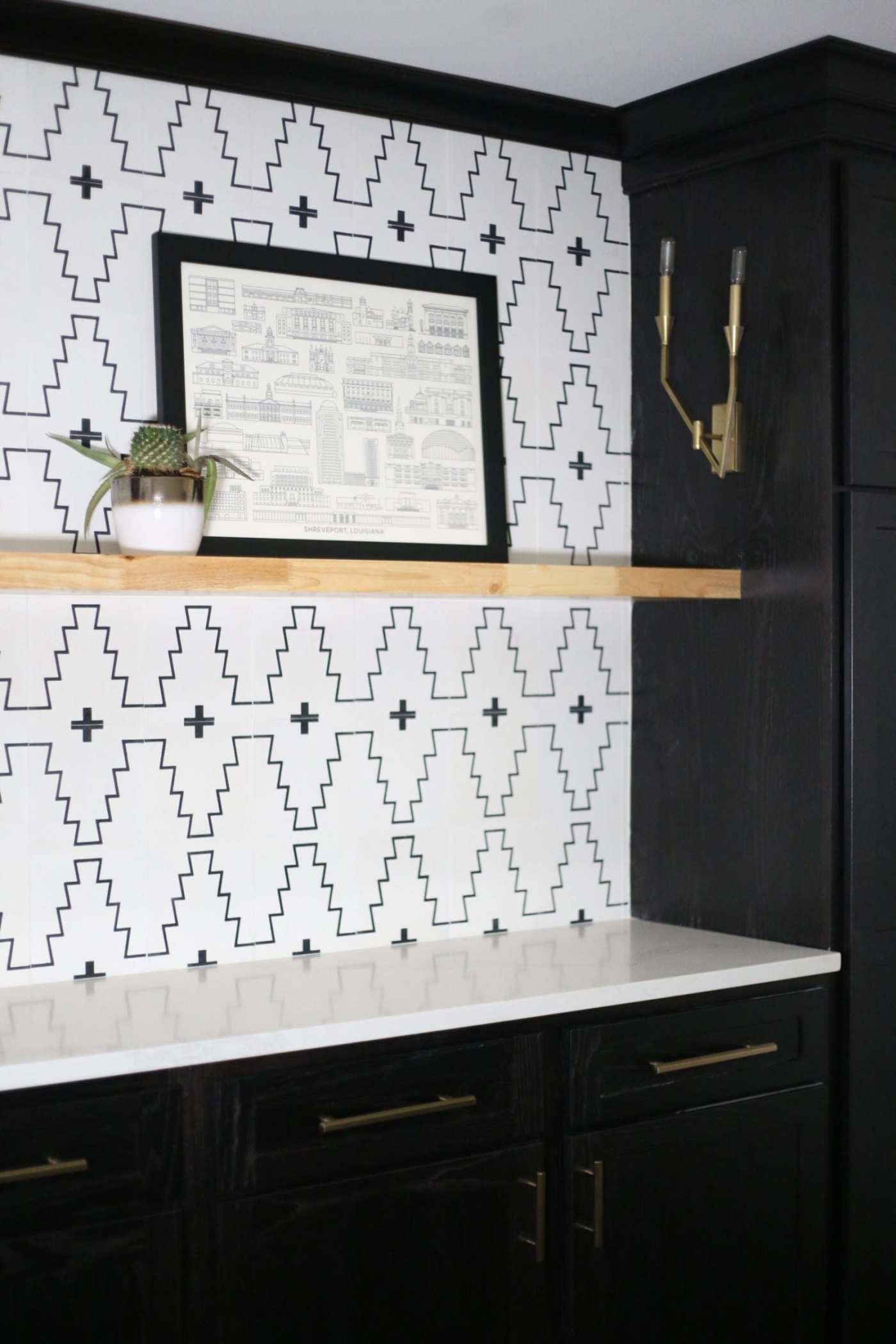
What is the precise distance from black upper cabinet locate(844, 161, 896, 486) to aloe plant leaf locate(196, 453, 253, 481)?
3.36 ft

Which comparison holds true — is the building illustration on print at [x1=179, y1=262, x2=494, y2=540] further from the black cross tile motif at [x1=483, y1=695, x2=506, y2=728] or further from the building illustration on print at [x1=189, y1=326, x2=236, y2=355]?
the black cross tile motif at [x1=483, y1=695, x2=506, y2=728]

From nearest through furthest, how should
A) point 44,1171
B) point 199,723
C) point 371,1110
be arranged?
1. point 44,1171
2. point 371,1110
3. point 199,723

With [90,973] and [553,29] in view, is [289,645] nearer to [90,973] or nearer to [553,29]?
[90,973]

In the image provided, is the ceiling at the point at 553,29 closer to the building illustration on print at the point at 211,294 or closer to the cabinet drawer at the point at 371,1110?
the building illustration on print at the point at 211,294

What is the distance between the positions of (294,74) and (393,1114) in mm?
1716

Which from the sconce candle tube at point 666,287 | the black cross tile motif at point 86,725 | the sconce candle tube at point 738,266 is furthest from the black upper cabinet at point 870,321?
the black cross tile motif at point 86,725

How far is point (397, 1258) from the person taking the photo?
6.93 ft

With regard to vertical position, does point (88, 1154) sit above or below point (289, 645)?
below

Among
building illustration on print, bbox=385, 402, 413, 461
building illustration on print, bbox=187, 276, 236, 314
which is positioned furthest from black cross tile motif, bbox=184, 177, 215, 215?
building illustration on print, bbox=385, 402, 413, 461

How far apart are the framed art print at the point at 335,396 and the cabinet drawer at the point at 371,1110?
86 cm

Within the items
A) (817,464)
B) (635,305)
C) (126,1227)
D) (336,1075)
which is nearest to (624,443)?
(635,305)

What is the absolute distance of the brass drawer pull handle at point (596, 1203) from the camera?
7.46 feet

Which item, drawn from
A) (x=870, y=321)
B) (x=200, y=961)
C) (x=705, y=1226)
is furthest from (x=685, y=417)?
(x=705, y=1226)

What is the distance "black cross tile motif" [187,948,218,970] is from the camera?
2465 millimetres
